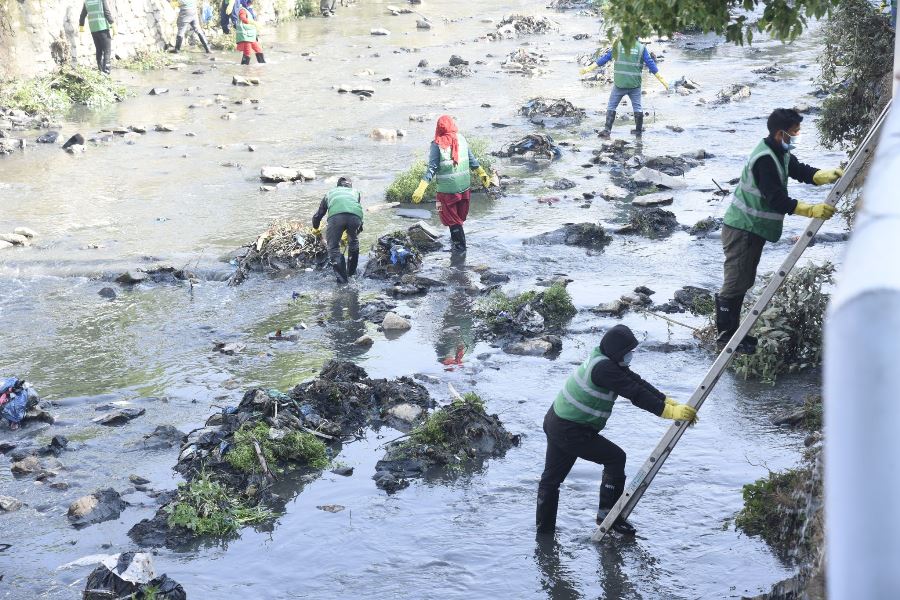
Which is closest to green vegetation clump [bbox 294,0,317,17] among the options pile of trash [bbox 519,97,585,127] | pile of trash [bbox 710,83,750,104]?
pile of trash [bbox 519,97,585,127]

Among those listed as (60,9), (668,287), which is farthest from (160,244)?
(60,9)

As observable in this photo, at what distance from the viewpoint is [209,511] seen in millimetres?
7199

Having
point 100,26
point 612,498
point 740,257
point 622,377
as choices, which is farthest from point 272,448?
point 100,26

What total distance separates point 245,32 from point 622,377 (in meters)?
21.5

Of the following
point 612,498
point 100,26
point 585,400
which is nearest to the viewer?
point 585,400

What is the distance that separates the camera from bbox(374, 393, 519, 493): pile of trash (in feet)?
26.1

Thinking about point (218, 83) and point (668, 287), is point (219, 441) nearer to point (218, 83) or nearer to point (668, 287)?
point (668, 287)

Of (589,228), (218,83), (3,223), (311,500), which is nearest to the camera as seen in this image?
(311,500)

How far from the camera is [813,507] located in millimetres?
5574

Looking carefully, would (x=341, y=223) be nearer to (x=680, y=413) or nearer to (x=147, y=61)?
(x=680, y=413)

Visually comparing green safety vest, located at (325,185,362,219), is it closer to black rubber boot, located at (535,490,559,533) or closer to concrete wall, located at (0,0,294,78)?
black rubber boot, located at (535,490,559,533)

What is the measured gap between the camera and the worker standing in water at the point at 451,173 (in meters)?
12.3

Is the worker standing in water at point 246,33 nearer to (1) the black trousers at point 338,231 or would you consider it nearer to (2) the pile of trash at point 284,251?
(2) the pile of trash at point 284,251

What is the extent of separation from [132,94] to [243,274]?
1205 centimetres
